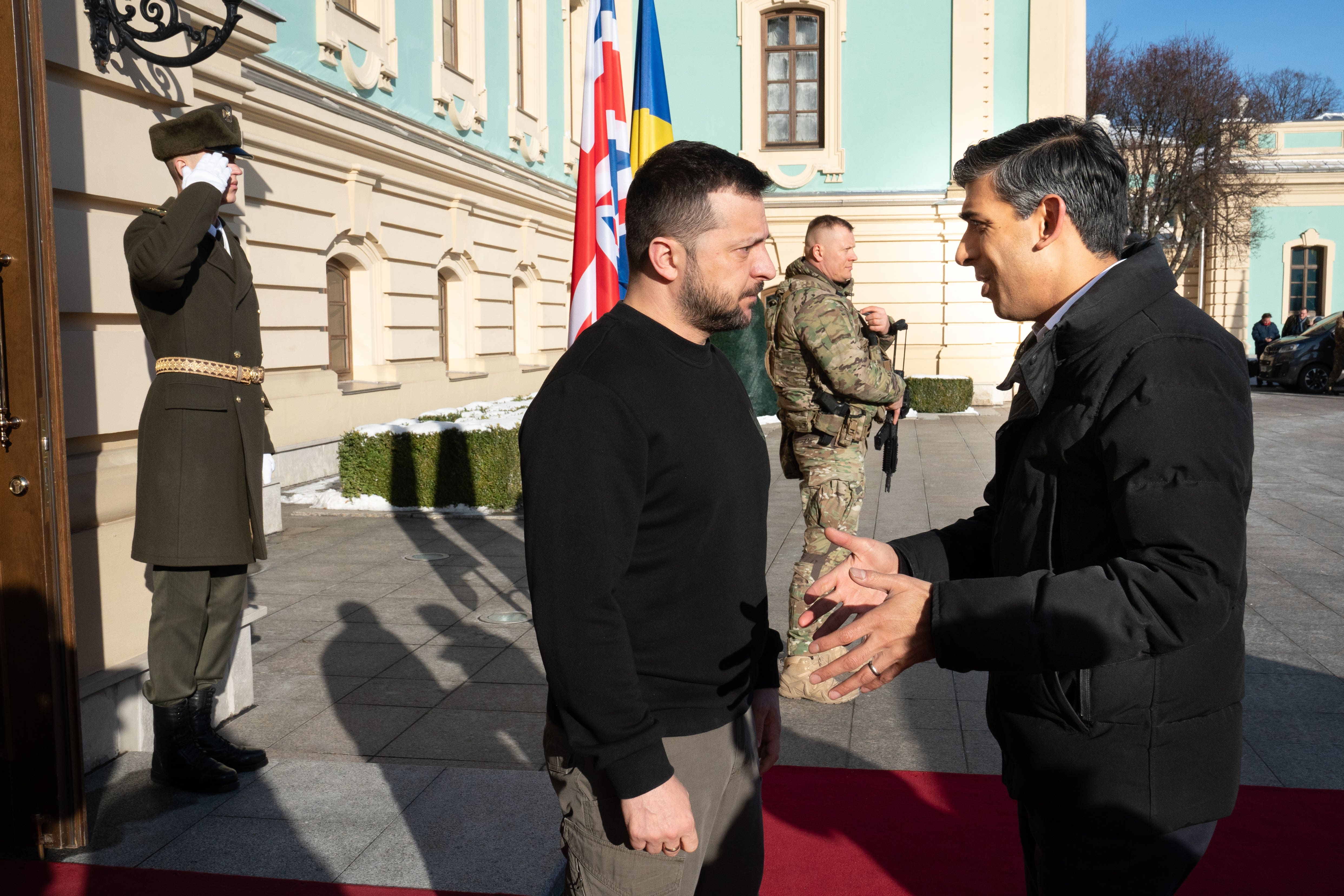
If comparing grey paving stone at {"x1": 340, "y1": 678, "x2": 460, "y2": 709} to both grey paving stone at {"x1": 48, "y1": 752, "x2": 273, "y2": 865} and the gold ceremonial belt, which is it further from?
the gold ceremonial belt

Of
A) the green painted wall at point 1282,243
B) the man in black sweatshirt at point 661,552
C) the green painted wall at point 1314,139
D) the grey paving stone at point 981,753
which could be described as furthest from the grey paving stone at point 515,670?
the green painted wall at point 1314,139

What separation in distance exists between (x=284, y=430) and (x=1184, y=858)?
409 inches

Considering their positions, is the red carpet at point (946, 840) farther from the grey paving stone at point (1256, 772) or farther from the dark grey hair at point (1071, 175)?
the dark grey hair at point (1071, 175)

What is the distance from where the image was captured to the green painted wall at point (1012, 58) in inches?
Result: 864

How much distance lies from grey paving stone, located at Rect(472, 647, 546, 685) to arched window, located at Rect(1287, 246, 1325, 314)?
1549 inches

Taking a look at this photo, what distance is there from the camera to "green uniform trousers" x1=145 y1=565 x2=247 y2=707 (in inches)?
145

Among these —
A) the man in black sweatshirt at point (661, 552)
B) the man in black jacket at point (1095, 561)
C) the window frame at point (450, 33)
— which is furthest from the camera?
the window frame at point (450, 33)

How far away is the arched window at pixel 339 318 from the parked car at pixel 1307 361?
68.5ft

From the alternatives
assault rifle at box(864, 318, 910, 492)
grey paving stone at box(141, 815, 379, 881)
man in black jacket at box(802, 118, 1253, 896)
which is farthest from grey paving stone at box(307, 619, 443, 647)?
man in black jacket at box(802, 118, 1253, 896)

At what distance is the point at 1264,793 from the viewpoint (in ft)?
12.2

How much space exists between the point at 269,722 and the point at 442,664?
1.01m

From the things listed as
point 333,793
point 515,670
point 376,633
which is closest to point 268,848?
point 333,793

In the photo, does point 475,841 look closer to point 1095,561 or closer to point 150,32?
point 1095,561

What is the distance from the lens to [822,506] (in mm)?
4797
